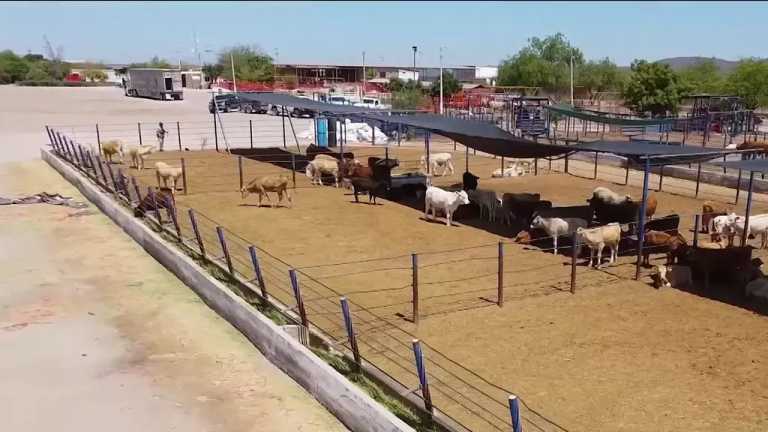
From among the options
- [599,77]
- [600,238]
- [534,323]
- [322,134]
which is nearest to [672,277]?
[600,238]

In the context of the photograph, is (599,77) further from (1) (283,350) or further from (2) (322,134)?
(1) (283,350)

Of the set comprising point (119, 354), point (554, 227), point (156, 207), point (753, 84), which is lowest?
point (119, 354)

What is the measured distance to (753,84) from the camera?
53875mm

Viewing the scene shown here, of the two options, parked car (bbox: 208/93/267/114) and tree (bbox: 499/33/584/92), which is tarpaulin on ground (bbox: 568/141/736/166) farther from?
tree (bbox: 499/33/584/92)

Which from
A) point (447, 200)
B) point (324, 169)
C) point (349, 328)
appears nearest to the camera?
point (349, 328)

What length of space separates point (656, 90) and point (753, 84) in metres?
8.89

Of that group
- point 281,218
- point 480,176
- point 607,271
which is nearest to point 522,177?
point 480,176

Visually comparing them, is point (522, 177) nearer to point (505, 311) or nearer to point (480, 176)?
point (480, 176)

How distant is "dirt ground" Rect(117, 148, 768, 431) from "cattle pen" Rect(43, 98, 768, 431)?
27 mm

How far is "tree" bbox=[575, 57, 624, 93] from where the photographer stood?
82.4 meters

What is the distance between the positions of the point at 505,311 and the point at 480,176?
15529 millimetres

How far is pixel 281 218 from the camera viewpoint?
56.7 feet

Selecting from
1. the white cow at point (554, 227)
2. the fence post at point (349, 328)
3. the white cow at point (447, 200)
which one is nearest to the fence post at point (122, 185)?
the white cow at point (447, 200)

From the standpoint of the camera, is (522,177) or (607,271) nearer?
(607,271)
